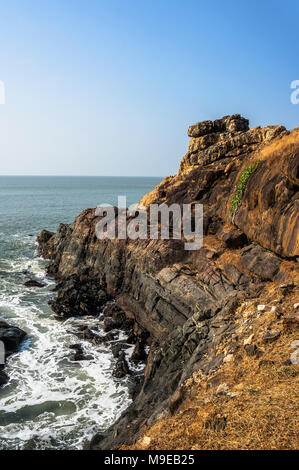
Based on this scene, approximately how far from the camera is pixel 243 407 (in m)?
7.96

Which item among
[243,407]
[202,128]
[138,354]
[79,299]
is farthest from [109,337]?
[202,128]

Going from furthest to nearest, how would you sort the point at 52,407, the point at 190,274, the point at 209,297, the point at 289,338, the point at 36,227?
the point at 36,227 → the point at 190,274 → the point at 209,297 → the point at 52,407 → the point at 289,338

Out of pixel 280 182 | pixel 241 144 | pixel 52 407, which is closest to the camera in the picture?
pixel 52 407

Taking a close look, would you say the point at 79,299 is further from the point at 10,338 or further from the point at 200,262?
the point at 200,262

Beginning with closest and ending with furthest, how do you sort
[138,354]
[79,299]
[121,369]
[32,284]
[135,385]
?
[135,385]
[121,369]
[138,354]
[79,299]
[32,284]

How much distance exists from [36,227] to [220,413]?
58977mm

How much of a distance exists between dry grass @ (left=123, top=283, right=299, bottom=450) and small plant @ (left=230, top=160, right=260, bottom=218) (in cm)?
1098

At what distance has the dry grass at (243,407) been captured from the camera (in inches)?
274

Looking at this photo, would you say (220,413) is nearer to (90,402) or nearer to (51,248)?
(90,402)

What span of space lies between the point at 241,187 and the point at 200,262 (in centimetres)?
572

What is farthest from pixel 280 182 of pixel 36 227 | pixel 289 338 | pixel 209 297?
pixel 36 227

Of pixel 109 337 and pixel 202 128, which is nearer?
pixel 109 337

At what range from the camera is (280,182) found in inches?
666

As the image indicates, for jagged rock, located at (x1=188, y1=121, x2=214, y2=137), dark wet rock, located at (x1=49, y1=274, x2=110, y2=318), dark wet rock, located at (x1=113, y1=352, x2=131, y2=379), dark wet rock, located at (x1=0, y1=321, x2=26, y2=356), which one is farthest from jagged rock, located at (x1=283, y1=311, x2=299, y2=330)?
jagged rock, located at (x1=188, y1=121, x2=214, y2=137)
